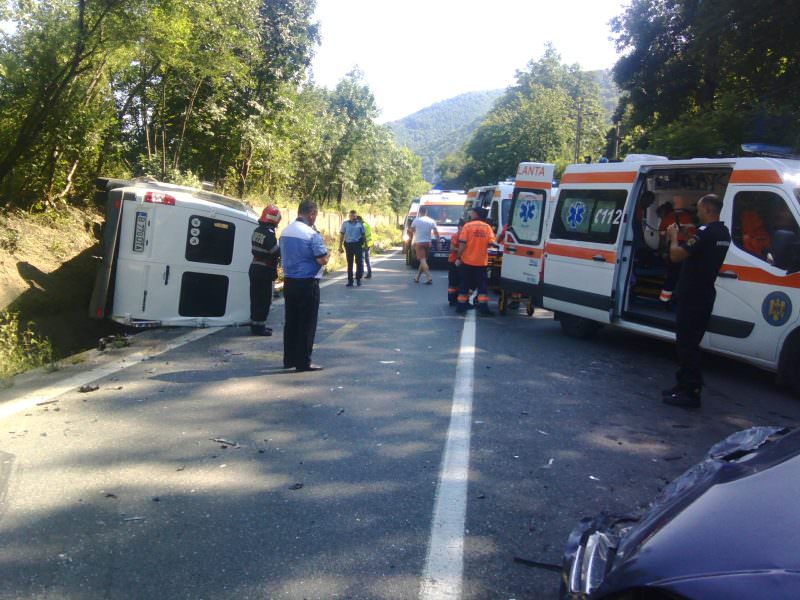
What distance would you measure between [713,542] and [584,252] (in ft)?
26.7

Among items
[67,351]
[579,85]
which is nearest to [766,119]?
[67,351]

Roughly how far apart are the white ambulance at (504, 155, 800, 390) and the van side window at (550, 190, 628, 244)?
15mm

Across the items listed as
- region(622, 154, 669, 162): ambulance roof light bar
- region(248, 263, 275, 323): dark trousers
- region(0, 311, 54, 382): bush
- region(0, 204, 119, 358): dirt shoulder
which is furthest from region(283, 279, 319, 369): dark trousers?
region(0, 204, 119, 358): dirt shoulder

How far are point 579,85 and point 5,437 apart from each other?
71.9 m

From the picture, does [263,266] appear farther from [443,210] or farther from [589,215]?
[443,210]

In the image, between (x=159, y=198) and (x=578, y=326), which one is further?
(x=578, y=326)

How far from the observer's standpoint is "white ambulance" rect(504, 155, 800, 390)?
717 centimetres

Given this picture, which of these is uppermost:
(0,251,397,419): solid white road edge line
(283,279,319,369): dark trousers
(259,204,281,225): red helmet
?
(259,204,281,225): red helmet

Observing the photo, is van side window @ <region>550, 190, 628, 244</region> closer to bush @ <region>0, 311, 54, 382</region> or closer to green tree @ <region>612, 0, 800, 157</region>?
green tree @ <region>612, 0, 800, 157</region>

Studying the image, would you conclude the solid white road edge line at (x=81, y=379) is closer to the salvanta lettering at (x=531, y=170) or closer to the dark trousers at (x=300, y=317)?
the dark trousers at (x=300, y=317)

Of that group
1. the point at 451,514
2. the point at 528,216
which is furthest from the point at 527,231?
the point at 451,514

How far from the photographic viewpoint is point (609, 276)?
932cm

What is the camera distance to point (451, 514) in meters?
4.03

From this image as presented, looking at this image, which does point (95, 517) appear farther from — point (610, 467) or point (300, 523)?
point (610, 467)
